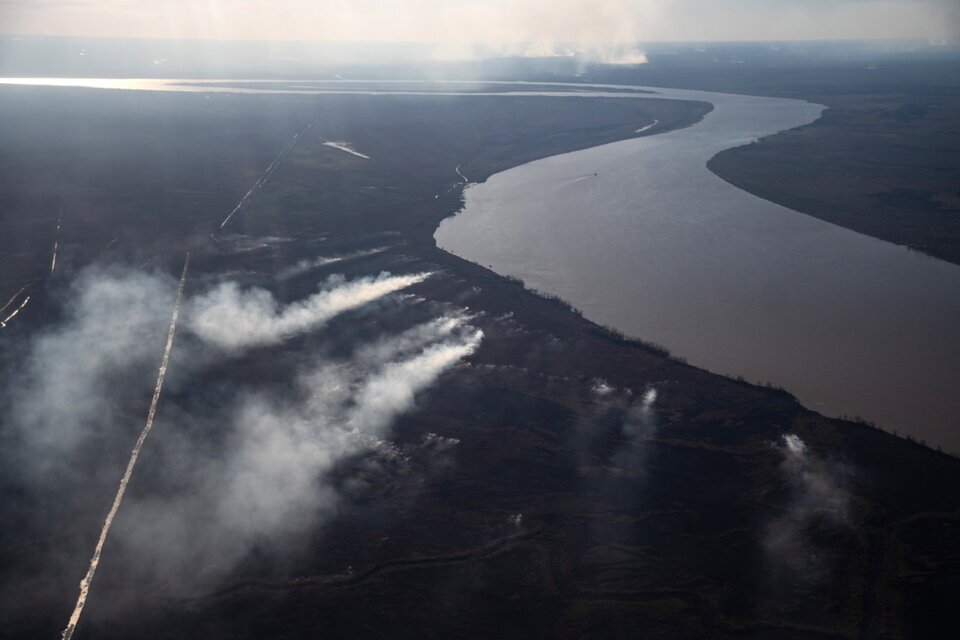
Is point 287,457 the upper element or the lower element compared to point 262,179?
lower

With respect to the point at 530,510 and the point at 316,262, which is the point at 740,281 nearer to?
the point at 316,262

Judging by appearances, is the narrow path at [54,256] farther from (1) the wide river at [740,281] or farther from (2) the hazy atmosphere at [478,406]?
(1) the wide river at [740,281]

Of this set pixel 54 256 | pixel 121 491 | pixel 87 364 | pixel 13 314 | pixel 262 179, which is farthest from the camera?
pixel 262 179

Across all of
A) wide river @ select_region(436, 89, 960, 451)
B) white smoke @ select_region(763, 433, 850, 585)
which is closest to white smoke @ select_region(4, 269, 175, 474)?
wide river @ select_region(436, 89, 960, 451)

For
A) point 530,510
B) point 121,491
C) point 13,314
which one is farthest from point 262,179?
point 530,510

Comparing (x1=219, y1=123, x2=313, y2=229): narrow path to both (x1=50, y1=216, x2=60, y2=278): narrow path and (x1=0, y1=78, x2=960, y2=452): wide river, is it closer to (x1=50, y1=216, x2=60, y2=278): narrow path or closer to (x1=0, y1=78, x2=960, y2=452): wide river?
(x1=50, y1=216, x2=60, y2=278): narrow path

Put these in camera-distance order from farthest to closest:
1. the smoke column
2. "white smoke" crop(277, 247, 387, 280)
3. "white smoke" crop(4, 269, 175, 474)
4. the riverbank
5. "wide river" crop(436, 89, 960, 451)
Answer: "white smoke" crop(277, 247, 387, 280), "wide river" crop(436, 89, 960, 451), "white smoke" crop(4, 269, 175, 474), the riverbank, the smoke column

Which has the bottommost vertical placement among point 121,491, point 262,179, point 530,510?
point 530,510
